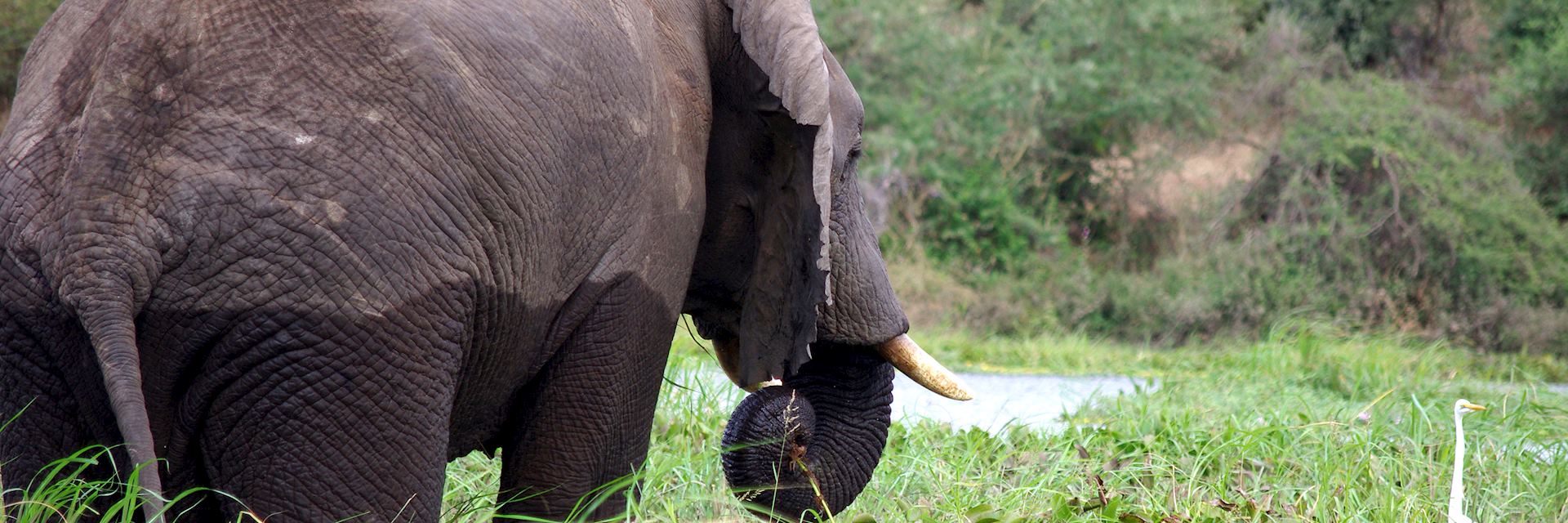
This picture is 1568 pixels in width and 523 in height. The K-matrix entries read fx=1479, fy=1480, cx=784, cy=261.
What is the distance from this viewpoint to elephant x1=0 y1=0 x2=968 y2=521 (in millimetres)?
2020

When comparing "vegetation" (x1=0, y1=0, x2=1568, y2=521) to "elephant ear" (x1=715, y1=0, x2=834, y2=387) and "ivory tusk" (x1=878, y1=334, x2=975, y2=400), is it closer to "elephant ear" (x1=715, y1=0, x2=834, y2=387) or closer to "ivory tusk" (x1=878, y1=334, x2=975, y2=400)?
"ivory tusk" (x1=878, y1=334, x2=975, y2=400)

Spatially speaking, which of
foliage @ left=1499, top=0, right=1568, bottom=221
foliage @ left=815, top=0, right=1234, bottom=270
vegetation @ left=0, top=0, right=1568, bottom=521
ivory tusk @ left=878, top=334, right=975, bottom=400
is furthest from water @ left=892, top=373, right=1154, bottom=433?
foliage @ left=1499, top=0, right=1568, bottom=221

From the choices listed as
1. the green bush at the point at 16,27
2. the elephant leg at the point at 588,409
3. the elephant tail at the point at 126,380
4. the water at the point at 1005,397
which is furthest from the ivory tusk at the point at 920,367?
the green bush at the point at 16,27

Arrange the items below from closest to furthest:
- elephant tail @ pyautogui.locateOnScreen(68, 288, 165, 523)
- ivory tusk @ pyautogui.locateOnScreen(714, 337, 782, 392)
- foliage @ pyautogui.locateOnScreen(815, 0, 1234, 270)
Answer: elephant tail @ pyautogui.locateOnScreen(68, 288, 165, 523), ivory tusk @ pyautogui.locateOnScreen(714, 337, 782, 392), foliage @ pyautogui.locateOnScreen(815, 0, 1234, 270)

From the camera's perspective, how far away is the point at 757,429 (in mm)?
3299

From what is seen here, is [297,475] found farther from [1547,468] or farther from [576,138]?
[1547,468]

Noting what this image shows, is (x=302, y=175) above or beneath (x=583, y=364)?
above

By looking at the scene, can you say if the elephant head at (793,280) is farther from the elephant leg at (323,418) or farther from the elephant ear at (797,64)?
the elephant leg at (323,418)

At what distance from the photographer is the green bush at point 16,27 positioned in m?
9.37

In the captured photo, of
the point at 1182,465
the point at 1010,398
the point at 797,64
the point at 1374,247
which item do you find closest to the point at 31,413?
the point at 797,64

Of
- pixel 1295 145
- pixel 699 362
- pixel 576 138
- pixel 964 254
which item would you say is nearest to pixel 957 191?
pixel 964 254

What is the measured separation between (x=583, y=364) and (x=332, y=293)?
650mm

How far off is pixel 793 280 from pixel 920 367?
0.44m

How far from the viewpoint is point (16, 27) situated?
9.48 meters
